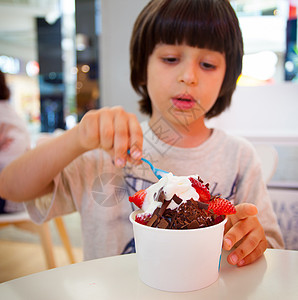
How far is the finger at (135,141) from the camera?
503mm

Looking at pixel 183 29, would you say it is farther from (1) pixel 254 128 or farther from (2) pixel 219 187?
(1) pixel 254 128

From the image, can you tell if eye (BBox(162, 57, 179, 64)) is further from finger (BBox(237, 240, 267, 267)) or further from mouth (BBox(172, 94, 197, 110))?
finger (BBox(237, 240, 267, 267))

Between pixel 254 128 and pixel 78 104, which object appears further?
pixel 78 104

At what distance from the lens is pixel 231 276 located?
0.42 meters

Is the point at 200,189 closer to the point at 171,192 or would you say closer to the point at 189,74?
the point at 171,192

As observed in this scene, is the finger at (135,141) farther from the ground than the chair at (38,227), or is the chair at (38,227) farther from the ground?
the finger at (135,141)

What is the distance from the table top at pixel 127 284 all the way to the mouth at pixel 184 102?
1.22 feet

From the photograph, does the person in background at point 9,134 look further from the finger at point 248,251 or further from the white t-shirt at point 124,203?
the finger at point 248,251

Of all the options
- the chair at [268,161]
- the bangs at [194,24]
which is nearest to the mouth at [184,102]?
the bangs at [194,24]

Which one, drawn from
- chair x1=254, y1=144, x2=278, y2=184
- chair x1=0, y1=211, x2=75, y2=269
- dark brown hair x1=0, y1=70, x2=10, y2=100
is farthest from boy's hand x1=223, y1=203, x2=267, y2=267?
dark brown hair x1=0, y1=70, x2=10, y2=100

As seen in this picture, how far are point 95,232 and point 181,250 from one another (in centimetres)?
47

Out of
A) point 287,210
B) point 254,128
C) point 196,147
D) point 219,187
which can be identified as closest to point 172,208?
point 219,187

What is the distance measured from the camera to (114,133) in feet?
1.71

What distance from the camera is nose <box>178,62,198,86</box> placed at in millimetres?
642
